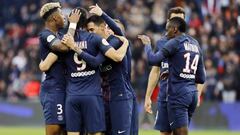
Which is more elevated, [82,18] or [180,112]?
[82,18]

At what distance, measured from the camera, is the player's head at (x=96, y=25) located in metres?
11.8

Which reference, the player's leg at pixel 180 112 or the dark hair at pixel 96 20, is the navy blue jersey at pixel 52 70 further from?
the player's leg at pixel 180 112

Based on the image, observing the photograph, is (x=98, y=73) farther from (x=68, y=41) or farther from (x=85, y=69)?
→ (x=68, y=41)

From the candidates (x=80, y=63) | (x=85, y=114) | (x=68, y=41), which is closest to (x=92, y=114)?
(x=85, y=114)

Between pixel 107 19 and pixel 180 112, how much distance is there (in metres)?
2.04

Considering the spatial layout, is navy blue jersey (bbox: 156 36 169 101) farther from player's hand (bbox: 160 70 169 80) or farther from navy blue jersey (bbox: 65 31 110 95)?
navy blue jersey (bbox: 65 31 110 95)

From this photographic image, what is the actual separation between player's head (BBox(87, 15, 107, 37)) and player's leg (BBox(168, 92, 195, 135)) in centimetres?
178

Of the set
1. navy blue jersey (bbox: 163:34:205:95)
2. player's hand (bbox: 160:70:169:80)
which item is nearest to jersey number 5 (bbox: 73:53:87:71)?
navy blue jersey (bbox: 163:34:205:95)

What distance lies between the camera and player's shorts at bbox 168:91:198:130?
1265 centimetres

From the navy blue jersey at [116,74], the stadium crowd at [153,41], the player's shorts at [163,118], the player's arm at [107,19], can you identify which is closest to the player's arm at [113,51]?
the navy blue jersey at [116,74]

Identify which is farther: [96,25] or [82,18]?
[96,25]

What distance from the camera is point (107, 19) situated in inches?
467

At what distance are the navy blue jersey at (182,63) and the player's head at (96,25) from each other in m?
0.90

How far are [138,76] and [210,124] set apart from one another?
2863 mm
